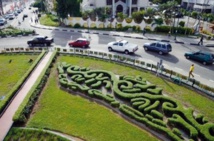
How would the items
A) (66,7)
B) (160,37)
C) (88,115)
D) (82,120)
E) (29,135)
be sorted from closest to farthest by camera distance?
(29,135), (82,120), (88,115), (160,37), (66,7)

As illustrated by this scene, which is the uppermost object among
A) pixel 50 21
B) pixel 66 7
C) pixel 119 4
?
pixel 119 4

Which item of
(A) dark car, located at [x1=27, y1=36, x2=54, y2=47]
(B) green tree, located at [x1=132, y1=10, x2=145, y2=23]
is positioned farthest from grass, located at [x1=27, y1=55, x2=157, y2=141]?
(B) green tree, located at [x1=132, y1=10, x2=145, y2=23]

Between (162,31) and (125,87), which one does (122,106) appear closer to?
(125,87)

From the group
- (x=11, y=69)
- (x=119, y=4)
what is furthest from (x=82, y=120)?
(x=119, y=4)

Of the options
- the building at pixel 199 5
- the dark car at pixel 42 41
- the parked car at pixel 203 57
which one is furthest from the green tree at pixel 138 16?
the parked car at pixel 203 57

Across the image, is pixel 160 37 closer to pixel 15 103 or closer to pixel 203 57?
pixel 203 57

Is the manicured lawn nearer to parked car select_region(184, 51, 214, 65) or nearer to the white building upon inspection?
parked car select_region(184, 51, 214, 65)

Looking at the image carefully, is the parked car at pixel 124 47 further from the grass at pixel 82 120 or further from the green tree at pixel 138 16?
the green tree at pixel 138 16

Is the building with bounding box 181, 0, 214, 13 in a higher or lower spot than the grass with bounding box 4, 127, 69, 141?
higher
